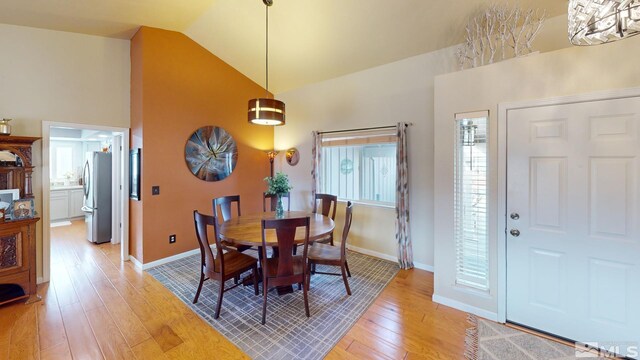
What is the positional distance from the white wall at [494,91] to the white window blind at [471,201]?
63mm

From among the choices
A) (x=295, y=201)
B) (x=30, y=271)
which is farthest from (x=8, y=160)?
(x=295, y=201)

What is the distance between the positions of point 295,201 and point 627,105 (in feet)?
14.4

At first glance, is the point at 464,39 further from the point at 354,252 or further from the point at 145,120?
the point at 145,120

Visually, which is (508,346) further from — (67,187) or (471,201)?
(67,187)

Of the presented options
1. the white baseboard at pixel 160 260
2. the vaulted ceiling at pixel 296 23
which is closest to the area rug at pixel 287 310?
the white baseboard at pixel 160 260

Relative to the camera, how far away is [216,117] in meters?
4.39

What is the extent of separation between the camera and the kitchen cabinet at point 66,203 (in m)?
6.33

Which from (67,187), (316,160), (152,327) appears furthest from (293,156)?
(67,187)

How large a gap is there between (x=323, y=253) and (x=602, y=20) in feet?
9.00

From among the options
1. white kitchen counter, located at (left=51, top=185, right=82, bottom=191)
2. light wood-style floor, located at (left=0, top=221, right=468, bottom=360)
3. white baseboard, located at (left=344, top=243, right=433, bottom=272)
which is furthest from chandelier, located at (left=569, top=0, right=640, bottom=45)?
white kitchen counter, located at (left=51, top=185, right=82, bottom=191)

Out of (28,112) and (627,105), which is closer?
(627,105)

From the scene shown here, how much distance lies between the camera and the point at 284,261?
7.84ft

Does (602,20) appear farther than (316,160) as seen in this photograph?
No

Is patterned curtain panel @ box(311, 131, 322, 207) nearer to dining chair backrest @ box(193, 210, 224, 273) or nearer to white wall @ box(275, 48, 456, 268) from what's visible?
white wall @ box(275, 48, 456, 268)
